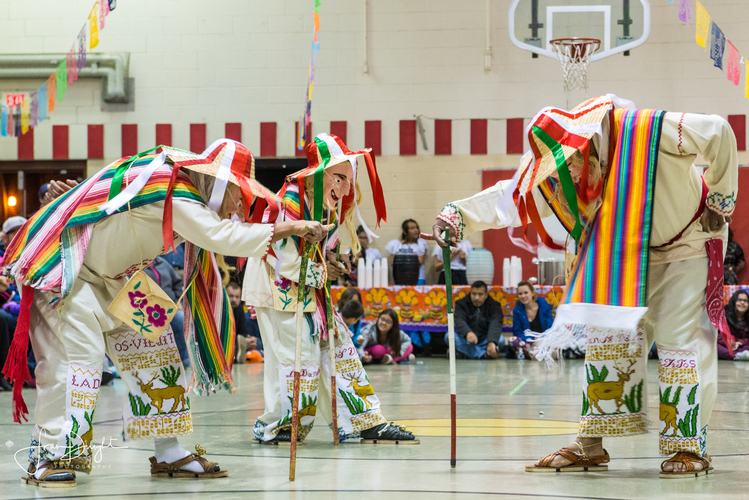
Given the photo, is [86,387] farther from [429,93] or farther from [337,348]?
[429,93]

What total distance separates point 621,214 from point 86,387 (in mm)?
2048

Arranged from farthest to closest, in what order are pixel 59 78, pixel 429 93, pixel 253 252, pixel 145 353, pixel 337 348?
1. pixel 429 93
2. pixel 59 78
3. pixel 337 348
4. pixel 145 353
5. pixel 253 252

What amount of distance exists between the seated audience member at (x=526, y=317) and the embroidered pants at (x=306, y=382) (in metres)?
4.94

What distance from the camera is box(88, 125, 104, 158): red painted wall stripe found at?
11.3 m

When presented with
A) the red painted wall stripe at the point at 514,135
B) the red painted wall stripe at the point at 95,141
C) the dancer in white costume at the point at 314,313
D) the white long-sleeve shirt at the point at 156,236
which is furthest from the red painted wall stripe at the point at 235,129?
the white long-sleeve shirt at the point at 156,236

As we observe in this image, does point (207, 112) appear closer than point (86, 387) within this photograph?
No

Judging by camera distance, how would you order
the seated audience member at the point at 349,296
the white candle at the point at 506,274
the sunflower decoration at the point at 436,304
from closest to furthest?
the seated audience member at the point at 349,296 < the sunflower decoration at the point at 436,304 < the white candle at the point at 506,274

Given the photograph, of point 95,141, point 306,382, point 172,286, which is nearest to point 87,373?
point 306,382

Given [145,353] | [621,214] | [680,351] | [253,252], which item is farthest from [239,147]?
[680,351]

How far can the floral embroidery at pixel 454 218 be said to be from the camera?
360 centimetres

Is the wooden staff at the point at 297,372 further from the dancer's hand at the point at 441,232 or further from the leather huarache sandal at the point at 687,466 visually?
the leather huarache sandal at the point at 687,466

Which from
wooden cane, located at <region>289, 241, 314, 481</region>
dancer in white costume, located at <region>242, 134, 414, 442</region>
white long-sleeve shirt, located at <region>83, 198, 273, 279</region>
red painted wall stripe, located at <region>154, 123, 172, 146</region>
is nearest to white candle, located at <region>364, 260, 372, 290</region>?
red painted wall stripe, located at <region>154, 123, 172, 146</region>

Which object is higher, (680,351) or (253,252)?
(253,252)

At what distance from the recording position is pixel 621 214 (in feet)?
11.2
